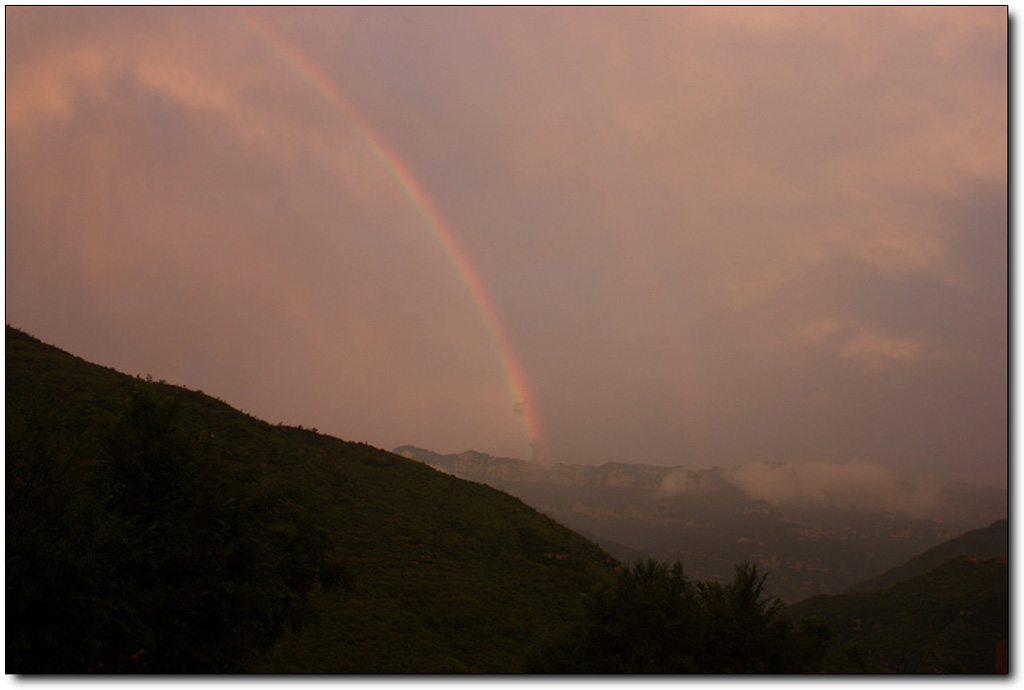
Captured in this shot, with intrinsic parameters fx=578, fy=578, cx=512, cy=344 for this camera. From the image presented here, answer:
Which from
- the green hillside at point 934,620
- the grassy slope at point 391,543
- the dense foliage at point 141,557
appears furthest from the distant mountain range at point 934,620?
the dense foliage at point 141,557

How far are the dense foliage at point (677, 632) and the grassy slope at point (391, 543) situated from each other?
7.78 meters

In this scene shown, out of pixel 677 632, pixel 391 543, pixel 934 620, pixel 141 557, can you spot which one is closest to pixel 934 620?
pixel 934 620

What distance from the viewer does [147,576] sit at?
1758 centimetres

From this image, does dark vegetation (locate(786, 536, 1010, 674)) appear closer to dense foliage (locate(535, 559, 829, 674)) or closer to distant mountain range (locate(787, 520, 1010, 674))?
distant mountain range (locate(787, 520, 1010, 674))

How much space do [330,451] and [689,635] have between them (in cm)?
4659

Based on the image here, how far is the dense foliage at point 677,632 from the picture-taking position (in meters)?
23.6

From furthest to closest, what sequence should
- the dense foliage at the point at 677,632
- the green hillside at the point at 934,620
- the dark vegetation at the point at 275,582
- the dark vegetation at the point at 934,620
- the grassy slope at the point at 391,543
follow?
the green hillside at the point at 934,620, the dark vegetation at the point at 934,620, the grassy slope at the point at 391,543, the dense foliage at the point at 677,632, the dark vegetation at the point at 275,582

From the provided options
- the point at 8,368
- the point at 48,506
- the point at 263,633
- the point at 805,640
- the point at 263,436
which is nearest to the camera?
the point at 48,506

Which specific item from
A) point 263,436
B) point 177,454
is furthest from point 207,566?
point 263,436

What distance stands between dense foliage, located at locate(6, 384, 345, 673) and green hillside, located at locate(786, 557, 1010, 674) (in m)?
61.9

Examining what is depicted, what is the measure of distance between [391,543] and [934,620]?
93.4 m

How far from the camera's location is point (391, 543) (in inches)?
1740

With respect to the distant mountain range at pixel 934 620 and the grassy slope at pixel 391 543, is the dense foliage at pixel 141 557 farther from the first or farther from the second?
the distant mountain range at pixel 934 620

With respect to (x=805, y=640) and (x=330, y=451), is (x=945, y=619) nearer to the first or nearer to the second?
(x=805, y=640)
